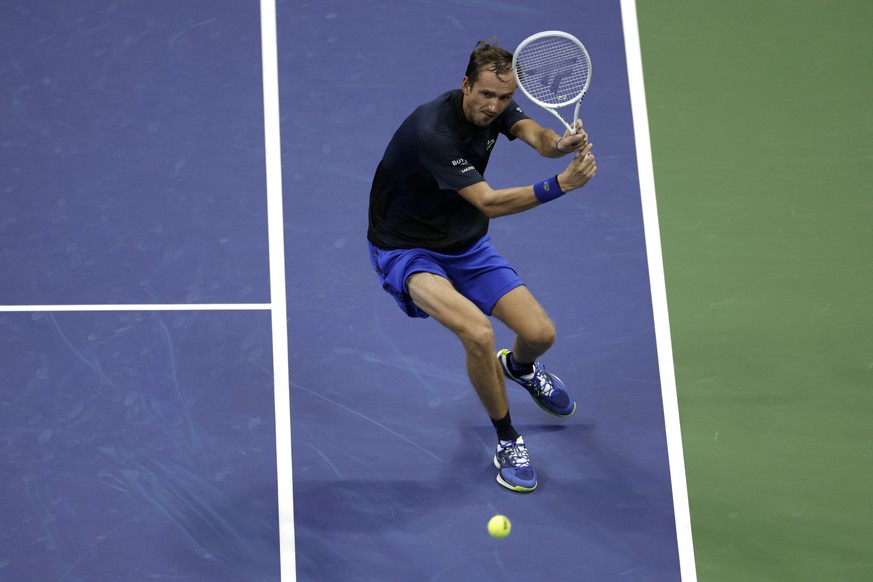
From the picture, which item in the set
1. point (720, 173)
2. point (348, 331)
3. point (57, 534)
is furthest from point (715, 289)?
point (57, 534)

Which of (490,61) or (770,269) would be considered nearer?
(490,61)

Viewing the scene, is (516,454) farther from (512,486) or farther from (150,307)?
(150,307)

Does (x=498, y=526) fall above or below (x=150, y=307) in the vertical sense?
Result: above

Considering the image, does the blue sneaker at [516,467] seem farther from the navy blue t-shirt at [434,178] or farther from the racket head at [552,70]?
the racket head at [552,70]

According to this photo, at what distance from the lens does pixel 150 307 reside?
800cm

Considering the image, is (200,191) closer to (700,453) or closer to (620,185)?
(620,185)

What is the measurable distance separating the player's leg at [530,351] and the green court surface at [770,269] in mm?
737

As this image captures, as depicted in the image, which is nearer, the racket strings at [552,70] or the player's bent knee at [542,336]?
the racket strings at [552,70]

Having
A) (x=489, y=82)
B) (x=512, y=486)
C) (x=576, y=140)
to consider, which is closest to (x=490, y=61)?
(x=489, y=82)

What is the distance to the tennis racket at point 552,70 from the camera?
714 cm

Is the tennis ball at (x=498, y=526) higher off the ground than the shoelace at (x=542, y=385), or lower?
lower

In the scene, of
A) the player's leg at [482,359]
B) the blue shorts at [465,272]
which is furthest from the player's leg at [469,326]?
the blue shorts at [465,272]

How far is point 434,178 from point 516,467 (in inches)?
63.8

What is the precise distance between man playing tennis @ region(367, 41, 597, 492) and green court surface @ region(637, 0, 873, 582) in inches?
39.5
